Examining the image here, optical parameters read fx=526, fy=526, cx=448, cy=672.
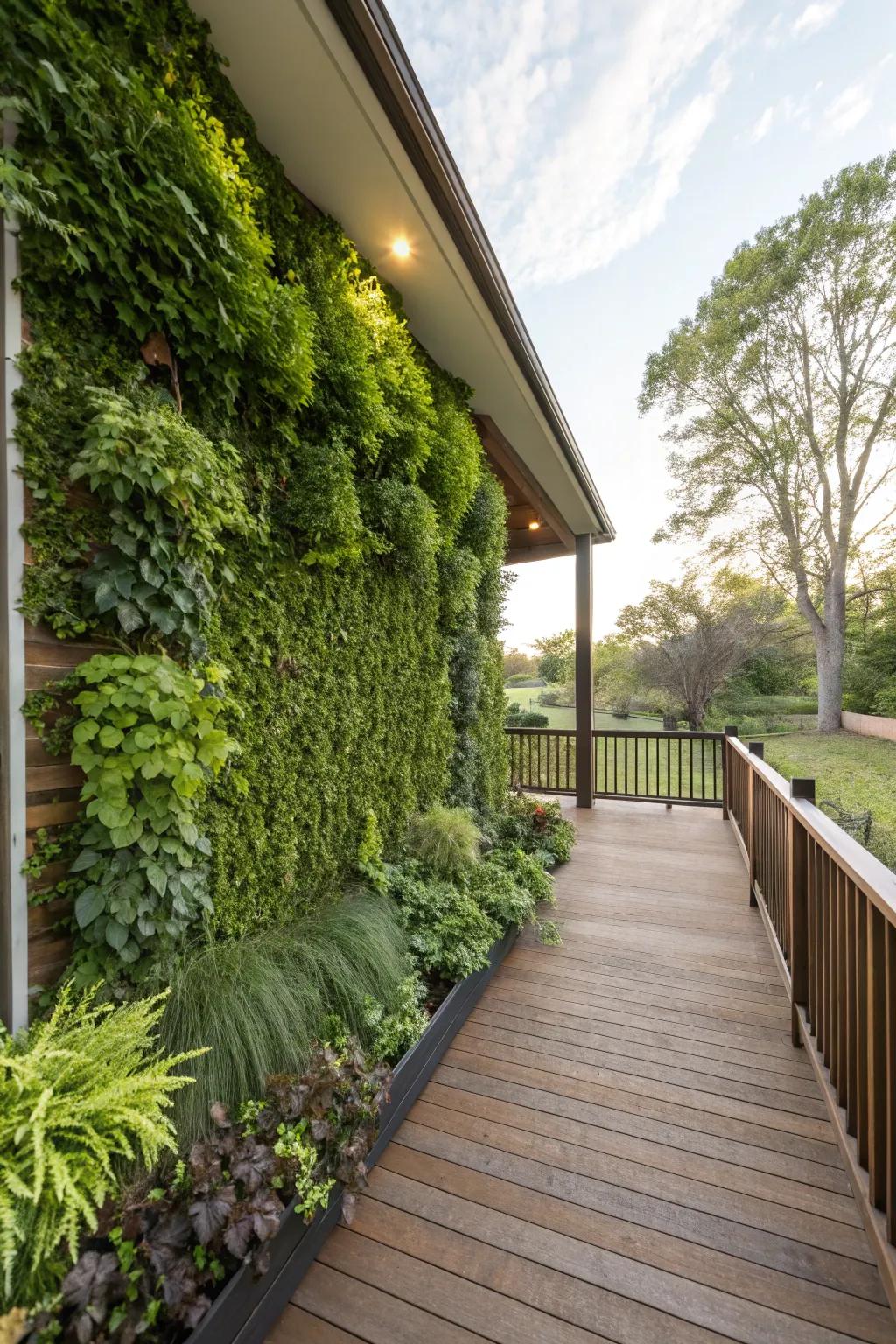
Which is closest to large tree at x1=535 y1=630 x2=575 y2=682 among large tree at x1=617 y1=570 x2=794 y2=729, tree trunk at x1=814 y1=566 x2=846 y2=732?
large tree at x1=617 y1=570 x2=794 y2=729

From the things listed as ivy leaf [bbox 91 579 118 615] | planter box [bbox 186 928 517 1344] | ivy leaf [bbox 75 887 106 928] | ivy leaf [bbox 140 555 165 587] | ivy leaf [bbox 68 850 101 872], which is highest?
ivy leaf [bbox 140 555 165 587]

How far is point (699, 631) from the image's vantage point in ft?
39.6

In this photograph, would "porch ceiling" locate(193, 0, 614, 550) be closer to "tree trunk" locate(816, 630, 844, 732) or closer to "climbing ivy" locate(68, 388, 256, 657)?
"climbing ivy" locate(68, 388, 256, 657)

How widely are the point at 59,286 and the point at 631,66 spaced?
18.6 feet

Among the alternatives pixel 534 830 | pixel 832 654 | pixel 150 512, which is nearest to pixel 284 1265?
pixel 150 512

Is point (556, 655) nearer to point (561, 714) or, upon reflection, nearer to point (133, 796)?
point (561, 714)

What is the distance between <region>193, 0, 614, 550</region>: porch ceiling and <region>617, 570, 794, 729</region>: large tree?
9.30m

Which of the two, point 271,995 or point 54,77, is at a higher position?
point 54,77

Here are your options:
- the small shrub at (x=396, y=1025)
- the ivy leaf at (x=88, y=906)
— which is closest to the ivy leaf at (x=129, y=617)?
the ivy leaf at (x=88, y=906)

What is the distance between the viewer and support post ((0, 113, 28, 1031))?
1.37m

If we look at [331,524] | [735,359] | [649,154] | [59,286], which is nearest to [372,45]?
[59,286]

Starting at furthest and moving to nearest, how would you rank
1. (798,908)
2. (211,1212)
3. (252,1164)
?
(798,908) < (252,1164) < (211,1212)

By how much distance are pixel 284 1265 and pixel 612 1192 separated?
0.94 meters

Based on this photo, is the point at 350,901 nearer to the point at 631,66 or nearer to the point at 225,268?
the point at 225,268
